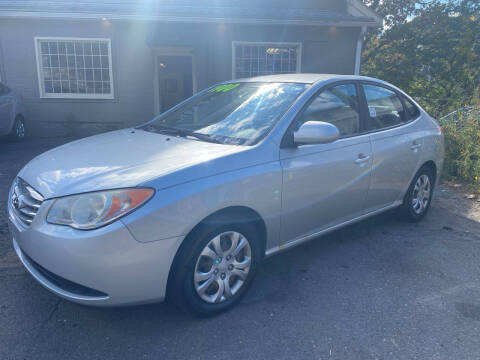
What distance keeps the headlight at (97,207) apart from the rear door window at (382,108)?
2418 mm

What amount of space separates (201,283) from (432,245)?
2.68m

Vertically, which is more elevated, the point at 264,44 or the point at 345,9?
the point at 345,9

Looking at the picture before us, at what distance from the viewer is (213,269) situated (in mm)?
2744

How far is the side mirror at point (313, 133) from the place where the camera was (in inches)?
118

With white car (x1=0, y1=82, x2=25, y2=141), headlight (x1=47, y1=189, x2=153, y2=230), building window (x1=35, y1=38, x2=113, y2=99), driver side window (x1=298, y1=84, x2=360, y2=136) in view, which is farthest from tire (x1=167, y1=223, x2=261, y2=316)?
building window (x1=35, y1=38, x2=113, y2=99)

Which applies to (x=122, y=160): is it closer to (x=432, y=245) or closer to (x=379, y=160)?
(x=379, y=160)

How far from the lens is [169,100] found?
458 inches

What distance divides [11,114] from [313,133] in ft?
26.8

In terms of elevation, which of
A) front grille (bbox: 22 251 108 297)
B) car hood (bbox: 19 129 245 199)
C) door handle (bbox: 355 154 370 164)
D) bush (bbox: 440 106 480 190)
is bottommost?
bush (bbox: 440 106 480 190)

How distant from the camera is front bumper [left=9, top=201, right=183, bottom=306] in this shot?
7.50ft

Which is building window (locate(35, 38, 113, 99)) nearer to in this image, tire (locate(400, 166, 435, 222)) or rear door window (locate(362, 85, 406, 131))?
rear door window (locate(362, 85, 406, 131))

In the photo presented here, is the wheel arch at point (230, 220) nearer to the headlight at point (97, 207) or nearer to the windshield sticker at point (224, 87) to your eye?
the headlight at point (97, 207)

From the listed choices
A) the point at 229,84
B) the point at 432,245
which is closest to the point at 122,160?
the point at 229,84

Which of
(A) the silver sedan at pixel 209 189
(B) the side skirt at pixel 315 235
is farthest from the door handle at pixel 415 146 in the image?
(B) the side skirt at pixel 315 235
